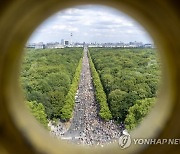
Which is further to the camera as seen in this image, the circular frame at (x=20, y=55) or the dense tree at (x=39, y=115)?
the dense tree at (x=39, y=115)

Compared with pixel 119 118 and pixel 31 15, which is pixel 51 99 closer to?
pixel 119 118

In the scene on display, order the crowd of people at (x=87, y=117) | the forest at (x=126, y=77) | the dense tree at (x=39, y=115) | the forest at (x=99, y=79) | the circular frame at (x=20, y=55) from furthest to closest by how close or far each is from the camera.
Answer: the forest at (x=99, y=79)
the forest at (x=126, y=77)
the crowd of people at (x=87, y=117)
the dense tree at (x=39, y=115)
the circular frame at (x=20, y=55)

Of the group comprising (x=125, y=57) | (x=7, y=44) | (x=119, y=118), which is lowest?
(x=119, y=118)

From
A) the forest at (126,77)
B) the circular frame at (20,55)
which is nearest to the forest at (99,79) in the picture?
the forest at (126,77)

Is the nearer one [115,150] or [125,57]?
[115,150]

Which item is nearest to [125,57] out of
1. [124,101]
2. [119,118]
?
[124,101]

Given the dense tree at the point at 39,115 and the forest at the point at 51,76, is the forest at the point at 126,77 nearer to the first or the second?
the forest at the point at 51,76

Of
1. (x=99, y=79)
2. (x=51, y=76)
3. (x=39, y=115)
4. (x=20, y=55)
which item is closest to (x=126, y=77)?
(x=99, y=79)
